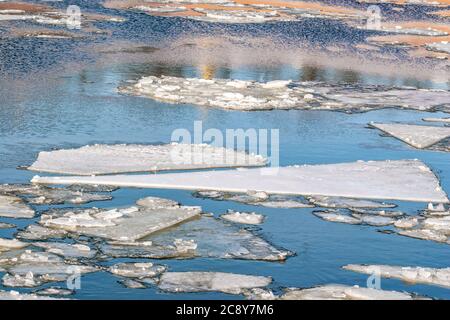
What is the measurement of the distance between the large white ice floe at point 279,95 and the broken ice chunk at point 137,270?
7.06m

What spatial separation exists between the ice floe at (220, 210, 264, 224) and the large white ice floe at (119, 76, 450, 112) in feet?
17.8

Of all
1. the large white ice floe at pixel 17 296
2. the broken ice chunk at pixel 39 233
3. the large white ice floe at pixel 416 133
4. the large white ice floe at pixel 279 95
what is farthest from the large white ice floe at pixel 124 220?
the large white ice floe at pixel 279 95

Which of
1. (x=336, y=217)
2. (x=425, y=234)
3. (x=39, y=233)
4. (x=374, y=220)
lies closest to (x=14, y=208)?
(x=39, y=233)

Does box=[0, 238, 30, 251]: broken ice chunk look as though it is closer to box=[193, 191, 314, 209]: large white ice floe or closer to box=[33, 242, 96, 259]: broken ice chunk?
box=[33, 242, 96, 259]: broken ice chunk

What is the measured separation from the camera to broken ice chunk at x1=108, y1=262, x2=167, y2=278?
834 cm

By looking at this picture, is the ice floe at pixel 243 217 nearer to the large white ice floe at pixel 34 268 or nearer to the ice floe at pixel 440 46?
the large white ice floe at pixel 34 268

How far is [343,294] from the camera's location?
805cm

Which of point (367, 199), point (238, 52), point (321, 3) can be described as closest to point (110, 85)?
point (238, 52)

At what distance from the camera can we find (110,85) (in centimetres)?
1684

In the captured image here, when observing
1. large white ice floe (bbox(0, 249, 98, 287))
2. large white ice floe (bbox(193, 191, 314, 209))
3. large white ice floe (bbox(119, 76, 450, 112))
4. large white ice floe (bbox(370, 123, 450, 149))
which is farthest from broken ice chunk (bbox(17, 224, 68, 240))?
large white ice floe (bbox(119, 76, 450, 112))

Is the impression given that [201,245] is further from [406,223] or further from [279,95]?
[279,95]

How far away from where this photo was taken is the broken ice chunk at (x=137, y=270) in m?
8.34

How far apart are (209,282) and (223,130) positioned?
578cm

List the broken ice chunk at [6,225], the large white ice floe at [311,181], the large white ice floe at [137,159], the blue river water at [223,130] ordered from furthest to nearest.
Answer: the large white ice floe at [137,159], the large white ice floe at [311,181], the broken ice chunk at [6,225], the blue river water at [223,130]
